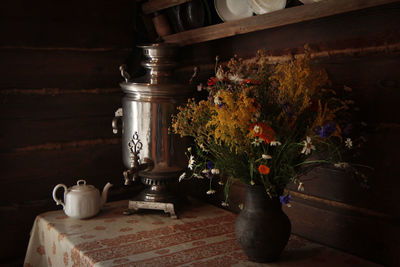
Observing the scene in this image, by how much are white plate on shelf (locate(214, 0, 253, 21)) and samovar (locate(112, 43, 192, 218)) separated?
0.78 ft

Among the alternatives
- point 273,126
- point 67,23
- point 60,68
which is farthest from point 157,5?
point 273,126

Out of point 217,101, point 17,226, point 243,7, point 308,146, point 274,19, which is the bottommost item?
point 17,226

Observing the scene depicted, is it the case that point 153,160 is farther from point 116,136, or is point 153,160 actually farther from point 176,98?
point 116,136

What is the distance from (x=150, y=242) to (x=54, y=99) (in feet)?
2.85

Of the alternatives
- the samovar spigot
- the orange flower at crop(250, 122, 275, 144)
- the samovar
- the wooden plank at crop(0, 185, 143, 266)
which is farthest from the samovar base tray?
the orange flower at crop(250, 122, 275, 144)

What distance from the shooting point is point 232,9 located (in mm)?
1743

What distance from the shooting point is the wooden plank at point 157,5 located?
1.88 m

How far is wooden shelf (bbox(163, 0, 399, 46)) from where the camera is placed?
4.04ft

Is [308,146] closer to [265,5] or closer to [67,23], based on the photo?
[265,5]

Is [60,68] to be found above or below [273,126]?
above

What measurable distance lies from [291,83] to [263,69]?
5.3 inches

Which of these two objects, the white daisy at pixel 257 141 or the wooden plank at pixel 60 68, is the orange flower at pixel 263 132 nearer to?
the white daisy at pixel 257 141

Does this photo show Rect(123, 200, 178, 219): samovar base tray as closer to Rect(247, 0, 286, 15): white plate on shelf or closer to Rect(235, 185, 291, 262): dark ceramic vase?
Rect(235, 185, 291, 262): dark ceramic vase

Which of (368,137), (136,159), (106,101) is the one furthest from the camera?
(106,101)
